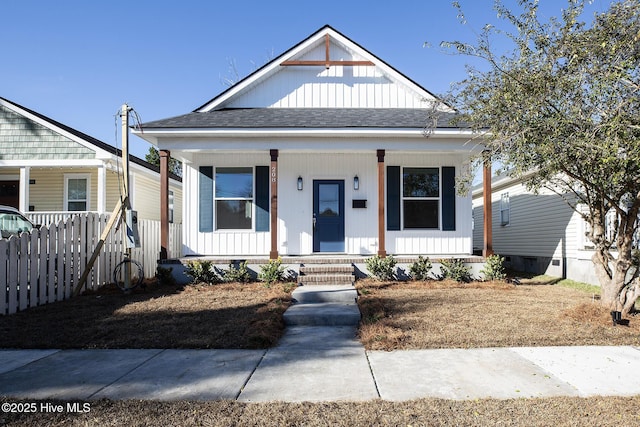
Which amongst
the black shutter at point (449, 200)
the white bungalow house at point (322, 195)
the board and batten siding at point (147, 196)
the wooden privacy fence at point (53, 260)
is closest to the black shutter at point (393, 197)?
the white bungalow house at point (322, 195)

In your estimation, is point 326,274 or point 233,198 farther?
point 233,198

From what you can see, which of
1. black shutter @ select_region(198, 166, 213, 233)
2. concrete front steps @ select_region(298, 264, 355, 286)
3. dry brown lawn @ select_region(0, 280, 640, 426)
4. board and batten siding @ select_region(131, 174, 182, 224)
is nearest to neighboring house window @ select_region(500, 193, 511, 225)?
dry brown lawn @ select_region(0, 280, 640, 426)

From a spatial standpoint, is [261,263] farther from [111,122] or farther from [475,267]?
[475,267]

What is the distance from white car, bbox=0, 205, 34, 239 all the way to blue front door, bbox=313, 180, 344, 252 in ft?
21.6

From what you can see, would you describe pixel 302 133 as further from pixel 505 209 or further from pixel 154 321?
pixel 505 209

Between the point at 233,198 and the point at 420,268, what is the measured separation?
5027mm

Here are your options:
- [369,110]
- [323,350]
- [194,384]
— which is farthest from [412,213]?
[194,384]

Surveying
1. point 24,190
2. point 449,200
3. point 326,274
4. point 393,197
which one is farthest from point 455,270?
point 24,190

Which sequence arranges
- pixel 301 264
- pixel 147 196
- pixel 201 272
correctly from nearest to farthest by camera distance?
pixel 201 272, pixel 301 264, pixel 147 196

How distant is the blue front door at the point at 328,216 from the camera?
11.2 meters

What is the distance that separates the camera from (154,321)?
6000 millimetres

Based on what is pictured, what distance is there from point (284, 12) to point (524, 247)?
1371cm

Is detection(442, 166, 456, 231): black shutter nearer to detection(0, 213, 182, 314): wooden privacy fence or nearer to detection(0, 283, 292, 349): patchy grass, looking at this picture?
detection(0, 283, 292, 349): patchy grass

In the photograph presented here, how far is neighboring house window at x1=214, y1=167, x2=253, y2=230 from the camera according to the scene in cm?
1116
